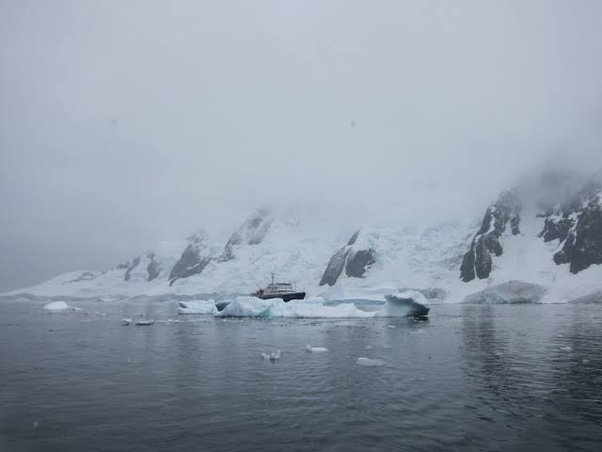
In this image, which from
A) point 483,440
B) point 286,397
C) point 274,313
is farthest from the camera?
point 274,313

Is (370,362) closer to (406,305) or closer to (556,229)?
(406,305)

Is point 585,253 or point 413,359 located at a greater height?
point 585,253

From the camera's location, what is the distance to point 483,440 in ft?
43.4

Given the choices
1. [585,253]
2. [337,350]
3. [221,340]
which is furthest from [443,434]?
[585,253]

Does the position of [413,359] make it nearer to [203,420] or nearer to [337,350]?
[337,350]

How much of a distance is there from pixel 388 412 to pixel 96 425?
29.8 ft

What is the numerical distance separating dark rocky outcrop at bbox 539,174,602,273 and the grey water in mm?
154779

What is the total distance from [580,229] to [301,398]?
621 feet

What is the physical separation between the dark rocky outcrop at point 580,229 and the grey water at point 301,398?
508 feet

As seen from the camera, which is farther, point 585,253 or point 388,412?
point 585,253

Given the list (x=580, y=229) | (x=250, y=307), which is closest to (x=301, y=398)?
(x=250, y=307)

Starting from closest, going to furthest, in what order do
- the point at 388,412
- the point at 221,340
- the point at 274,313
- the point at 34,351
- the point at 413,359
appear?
the point at 388,412 < the point at 413,359 < the point at 34,351 < the point at 221,340 < the point at 274,313

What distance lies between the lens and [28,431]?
554 inches

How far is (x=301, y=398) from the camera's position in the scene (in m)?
18.2
